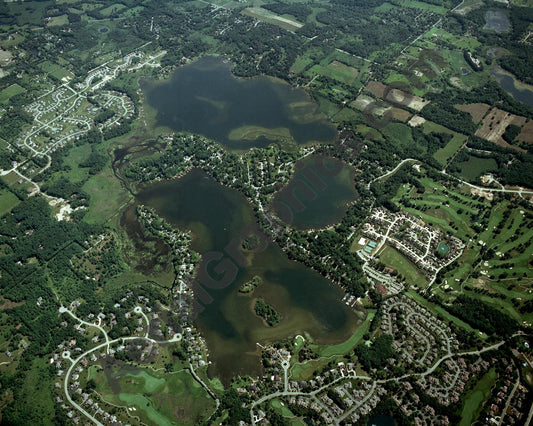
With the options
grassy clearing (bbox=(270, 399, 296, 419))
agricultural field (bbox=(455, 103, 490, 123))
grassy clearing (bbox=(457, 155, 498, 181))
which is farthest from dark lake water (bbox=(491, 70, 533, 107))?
grassy clearing (bbox=(270, 399, 296, 419))

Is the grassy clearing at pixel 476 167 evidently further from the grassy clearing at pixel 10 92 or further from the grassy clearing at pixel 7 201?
the grassy clearing at pixel 10 92

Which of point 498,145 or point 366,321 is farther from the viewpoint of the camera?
point 498,145

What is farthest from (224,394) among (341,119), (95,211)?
(341,119)

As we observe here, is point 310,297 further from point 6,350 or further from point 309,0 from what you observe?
point 309,0

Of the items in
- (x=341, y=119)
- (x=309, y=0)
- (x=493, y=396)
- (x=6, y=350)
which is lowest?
(x=6, y=350)

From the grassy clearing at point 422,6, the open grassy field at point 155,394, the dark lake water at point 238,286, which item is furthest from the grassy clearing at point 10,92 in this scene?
the grassy clearing at point 422,6

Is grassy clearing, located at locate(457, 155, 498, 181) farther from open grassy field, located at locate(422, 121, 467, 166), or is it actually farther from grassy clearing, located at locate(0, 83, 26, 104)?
grassy clearing, located at locate(0, 83, 26, 104)
